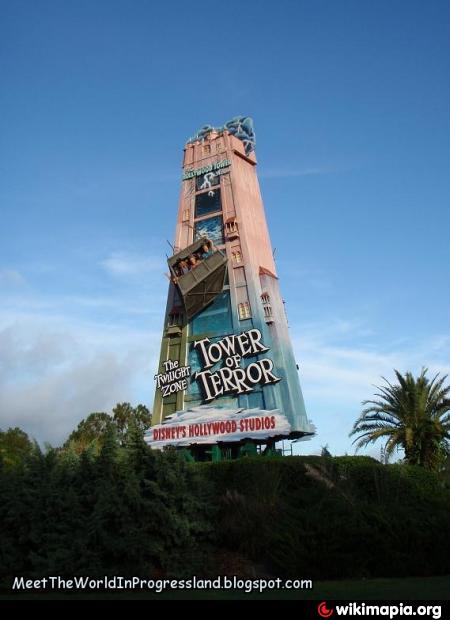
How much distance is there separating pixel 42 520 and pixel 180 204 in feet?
113

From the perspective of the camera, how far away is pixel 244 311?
4281 centimetres

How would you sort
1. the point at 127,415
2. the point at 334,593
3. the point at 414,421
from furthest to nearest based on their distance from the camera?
the point at 127,415 → the point at 414,421 → the point at 334,593

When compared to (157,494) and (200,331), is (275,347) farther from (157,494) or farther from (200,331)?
(157,494)

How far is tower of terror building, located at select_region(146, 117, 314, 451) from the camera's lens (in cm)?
3984

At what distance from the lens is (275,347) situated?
41.4m

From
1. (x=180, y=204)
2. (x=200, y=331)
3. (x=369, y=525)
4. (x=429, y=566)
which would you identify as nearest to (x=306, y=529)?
(x=369, y=525)

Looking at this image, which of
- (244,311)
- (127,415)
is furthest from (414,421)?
(127,415)

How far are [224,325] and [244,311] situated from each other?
176cm
